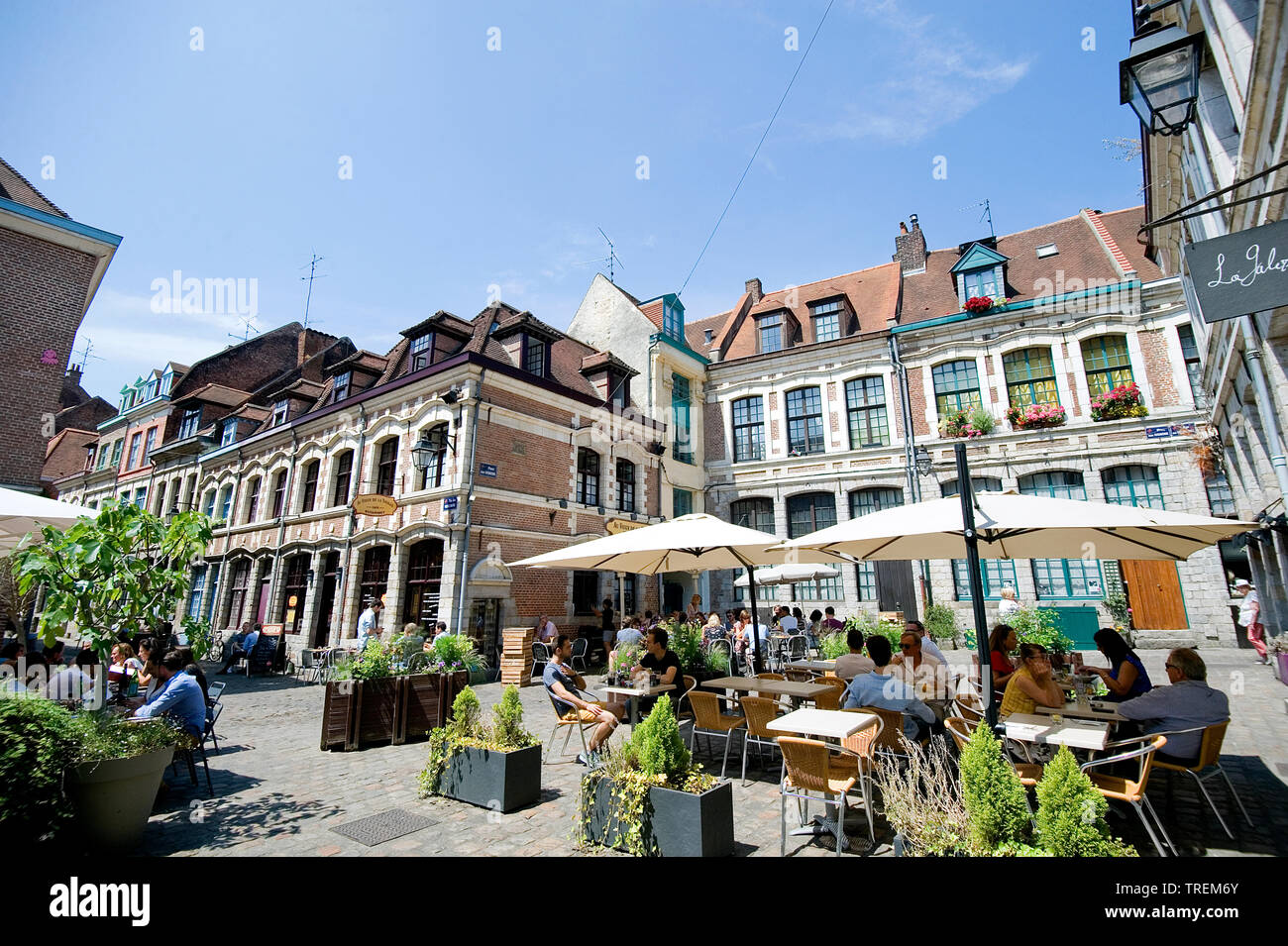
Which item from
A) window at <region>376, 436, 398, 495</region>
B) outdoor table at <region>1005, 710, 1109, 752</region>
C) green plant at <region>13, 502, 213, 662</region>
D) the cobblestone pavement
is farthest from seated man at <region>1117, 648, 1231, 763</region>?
window at <region>376, 436, 398, 495</region>

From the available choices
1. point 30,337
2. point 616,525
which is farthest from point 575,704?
point 30,337

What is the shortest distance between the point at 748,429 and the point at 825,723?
1747 cm

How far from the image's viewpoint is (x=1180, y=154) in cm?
950

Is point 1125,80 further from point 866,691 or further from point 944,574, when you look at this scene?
point 944,574

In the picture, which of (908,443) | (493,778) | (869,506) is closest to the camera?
(493,778)

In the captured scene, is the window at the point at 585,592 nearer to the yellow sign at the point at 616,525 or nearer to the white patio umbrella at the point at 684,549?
the yellow sign at the point at 616,525

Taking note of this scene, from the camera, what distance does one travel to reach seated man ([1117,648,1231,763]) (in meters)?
4.19

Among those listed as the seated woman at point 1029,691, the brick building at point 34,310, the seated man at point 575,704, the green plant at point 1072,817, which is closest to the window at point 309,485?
the brick building at point 34,310

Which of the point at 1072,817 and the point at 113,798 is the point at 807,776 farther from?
the point at 113,798

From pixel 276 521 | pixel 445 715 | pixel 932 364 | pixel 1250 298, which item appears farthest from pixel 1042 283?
pixel 276 521

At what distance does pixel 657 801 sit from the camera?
3672mm

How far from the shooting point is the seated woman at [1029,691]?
15.5ft

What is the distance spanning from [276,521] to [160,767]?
17.1 metres
